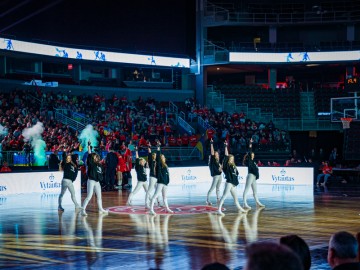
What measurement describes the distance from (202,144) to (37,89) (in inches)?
443

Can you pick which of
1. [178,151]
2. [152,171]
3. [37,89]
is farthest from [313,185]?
[37,89]

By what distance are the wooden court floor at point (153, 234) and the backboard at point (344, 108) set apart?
18484 mm

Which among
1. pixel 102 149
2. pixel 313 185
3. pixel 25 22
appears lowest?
pixel 313 185

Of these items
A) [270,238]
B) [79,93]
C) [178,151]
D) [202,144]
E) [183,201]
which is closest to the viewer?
[270,238]

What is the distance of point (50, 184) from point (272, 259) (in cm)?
2758

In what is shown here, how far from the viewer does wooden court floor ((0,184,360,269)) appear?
41.3 feet

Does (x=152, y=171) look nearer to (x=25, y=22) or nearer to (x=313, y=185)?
(x=313, y=185)

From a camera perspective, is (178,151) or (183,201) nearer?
(183,201)

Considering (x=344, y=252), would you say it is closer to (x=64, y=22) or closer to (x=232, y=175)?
(x=232, y=175)

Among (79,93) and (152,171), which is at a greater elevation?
(79,93)

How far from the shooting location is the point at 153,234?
1630cm

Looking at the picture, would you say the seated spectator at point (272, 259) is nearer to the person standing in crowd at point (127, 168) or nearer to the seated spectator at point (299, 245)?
the seated spectator at point (299, 245)

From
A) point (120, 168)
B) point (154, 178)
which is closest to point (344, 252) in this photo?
point (154, 178)

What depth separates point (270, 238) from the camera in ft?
50.6
